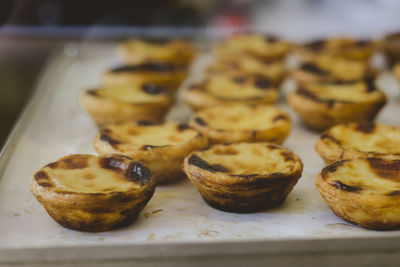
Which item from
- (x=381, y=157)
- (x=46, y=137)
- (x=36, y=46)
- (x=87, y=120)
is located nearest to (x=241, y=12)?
(x=36, y=46)

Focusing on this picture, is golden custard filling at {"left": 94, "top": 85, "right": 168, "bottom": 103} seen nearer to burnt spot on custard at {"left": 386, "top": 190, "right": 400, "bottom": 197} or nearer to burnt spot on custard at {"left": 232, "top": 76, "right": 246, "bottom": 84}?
burnt spot on custard at {"left": 232, "top": 76, "right": 246, "bottom": 84}

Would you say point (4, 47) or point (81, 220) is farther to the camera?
point (4, 47)

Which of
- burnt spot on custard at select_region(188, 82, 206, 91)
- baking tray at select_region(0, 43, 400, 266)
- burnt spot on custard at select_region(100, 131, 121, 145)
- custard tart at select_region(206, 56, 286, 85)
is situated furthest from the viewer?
custard tart at select_region(206, 56, 286, 85)

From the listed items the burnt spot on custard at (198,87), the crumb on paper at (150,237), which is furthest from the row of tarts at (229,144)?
the crumb on paper at (150,237)

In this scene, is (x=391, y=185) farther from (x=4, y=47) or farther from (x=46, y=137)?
(x=4, y=47)

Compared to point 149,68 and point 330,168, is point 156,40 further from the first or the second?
point 330,168

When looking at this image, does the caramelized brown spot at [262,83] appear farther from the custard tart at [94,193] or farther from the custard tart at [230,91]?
the custard tart at [94,193]

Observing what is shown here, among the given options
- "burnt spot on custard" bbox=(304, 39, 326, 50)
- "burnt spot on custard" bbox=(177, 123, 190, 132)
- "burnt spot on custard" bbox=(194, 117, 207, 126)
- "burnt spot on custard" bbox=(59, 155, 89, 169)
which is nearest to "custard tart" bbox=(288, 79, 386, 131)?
"burnt spot on custard" bbox=(194, 117, 207, 126)
